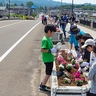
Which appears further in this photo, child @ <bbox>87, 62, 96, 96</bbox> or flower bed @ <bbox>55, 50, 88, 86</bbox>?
flower bed @ <bbox>55, 50, 88, 86</bbox>

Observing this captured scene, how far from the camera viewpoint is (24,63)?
1090 cm

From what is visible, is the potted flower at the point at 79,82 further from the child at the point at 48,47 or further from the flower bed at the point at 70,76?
the child at the point at 48,47

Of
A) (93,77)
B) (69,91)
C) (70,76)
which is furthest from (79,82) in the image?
(93,77)

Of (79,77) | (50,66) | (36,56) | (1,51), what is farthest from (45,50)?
(1,51)

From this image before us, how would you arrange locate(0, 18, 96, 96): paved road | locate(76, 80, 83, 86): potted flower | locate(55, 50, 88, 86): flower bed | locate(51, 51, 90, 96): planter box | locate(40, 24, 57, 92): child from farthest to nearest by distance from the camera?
1. locate(0, 18, 96, 96): paved road
2. locate(40, 24, 57, 92): child
3. locate(55, 50, 88, 86): flower bed
4. locate(76, 80, 83, 86): potted flower
5. locate(51, 51, 90, 96): planter box

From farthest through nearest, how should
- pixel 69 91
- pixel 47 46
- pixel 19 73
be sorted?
pixel 19 73 < pixel 47 46 < pixel 69 91

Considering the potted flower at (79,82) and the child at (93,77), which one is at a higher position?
the child at (93,77)

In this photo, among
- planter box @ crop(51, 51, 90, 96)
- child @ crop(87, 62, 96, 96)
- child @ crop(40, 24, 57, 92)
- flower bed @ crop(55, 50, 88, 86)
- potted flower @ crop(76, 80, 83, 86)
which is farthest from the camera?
child @ crop(40, 24, 57, 92)

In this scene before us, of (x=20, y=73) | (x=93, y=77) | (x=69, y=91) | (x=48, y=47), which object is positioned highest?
(x=48, y=47)

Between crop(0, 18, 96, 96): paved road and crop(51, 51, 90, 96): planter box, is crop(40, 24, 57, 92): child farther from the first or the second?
crop(51, 51, 90, 96): planter box

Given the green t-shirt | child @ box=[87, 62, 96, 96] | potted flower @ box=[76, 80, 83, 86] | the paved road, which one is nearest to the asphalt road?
the paved road

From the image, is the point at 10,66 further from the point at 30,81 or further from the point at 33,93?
the point at 33,93

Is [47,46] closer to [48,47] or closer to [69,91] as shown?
[48,47]

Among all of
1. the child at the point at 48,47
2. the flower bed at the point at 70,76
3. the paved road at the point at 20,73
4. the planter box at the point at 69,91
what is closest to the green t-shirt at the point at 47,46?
the child at the point at 48,47
